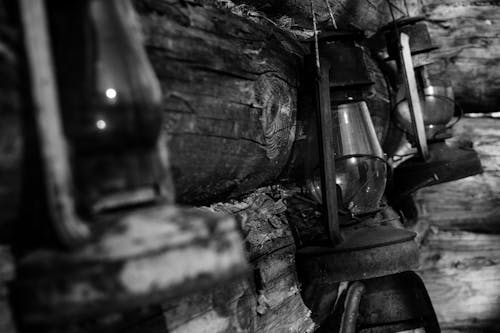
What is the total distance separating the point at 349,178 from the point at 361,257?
0.17 meters

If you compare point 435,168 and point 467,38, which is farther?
point 467,38

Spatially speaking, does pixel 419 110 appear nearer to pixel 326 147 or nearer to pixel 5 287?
pixel 326 147

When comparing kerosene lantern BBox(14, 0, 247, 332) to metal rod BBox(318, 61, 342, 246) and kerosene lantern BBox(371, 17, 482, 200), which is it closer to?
metal rod BBox(318, 61, 342, 246)

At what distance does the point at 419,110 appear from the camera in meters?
1.41

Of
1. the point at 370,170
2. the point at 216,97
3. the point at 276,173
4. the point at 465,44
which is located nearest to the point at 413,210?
the point at 465,44

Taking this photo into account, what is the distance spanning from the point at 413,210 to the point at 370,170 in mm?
730

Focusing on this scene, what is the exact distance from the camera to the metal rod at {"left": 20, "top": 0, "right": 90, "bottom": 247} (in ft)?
1.44

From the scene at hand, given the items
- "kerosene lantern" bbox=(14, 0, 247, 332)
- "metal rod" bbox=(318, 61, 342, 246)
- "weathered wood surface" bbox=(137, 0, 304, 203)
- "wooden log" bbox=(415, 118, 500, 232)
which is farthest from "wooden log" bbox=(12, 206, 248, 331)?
"wooden log" bbox=(415, 118, 500, 232)

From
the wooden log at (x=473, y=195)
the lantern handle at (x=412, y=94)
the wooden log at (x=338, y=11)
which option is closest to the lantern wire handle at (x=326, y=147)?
the wooden log at (x=338, y=11)

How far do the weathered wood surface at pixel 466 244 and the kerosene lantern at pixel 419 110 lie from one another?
0.33 m

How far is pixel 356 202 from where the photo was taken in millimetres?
1146

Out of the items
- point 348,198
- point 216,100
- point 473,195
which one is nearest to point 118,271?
point 216,100

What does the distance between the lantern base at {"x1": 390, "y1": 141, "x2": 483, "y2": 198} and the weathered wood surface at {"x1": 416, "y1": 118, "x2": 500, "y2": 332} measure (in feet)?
1.18

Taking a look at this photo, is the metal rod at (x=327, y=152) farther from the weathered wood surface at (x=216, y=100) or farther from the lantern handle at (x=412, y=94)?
the lantern handle at (x=412, y=94)
